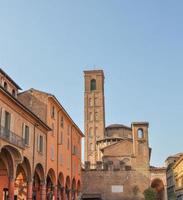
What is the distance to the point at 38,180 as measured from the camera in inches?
1262

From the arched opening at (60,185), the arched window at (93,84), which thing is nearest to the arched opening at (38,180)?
the arched opening at (60,185)

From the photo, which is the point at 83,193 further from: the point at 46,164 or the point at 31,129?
the point at 31,129

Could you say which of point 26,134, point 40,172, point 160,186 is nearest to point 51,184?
point 40,172

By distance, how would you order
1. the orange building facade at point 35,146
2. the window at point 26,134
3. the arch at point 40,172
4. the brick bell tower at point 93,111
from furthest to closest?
the brick bell tower at point 93,111
the arch at point 40,172
the window at point 26,134
the orange building facade at point 35,146

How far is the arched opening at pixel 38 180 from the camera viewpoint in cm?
3085

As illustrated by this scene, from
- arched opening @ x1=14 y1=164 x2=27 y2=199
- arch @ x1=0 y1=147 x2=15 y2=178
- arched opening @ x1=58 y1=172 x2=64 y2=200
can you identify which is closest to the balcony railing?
arch @ x1=0 y1=147 x2=15 y2=178

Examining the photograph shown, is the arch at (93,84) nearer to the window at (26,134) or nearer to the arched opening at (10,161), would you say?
the window at (26,134)

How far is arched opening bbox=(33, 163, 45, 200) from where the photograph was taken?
30845 millimetres

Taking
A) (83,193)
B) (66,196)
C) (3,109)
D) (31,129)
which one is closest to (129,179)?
(83,193)

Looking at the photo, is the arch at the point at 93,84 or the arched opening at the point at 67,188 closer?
the arched opening at the point at 67,188

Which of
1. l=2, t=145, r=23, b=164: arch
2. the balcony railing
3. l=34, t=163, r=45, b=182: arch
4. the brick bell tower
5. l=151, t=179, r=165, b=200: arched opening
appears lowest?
l=151, t=179, r=165, b=200: arched opening

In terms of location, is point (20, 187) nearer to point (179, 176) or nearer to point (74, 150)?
point (74, 150)

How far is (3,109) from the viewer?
76.1 ft

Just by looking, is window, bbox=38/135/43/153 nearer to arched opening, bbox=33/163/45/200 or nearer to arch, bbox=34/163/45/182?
arched opening, bbox=33/163/45/200
